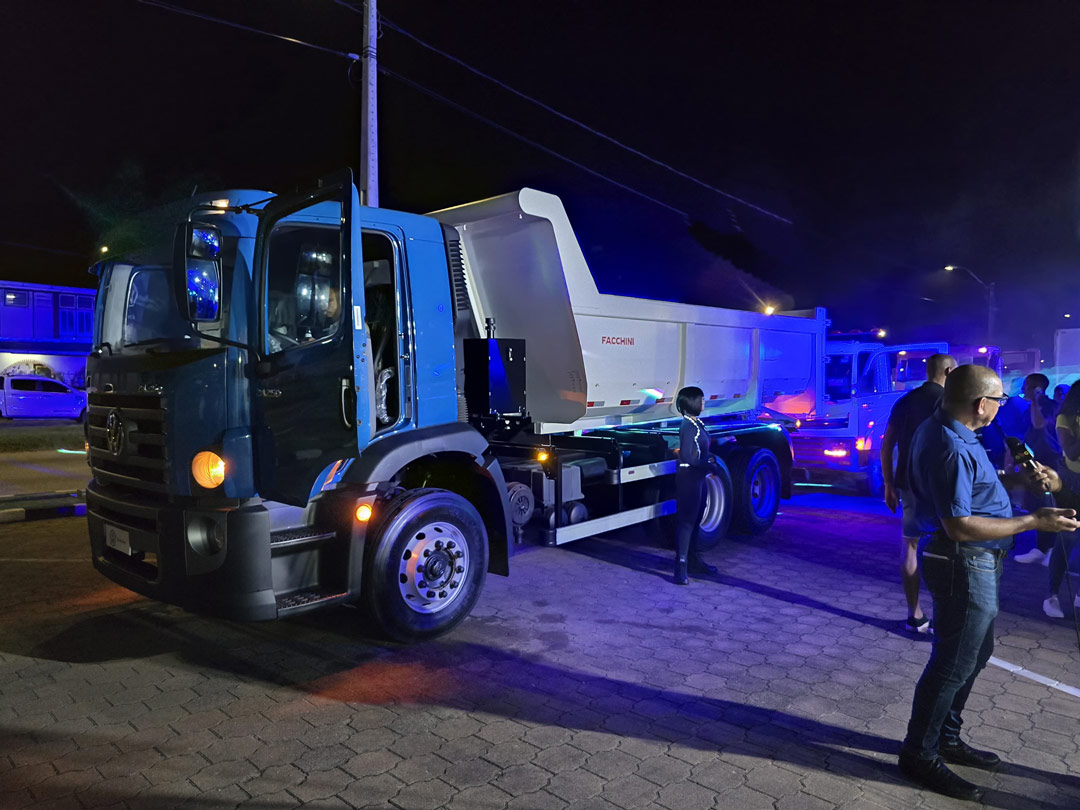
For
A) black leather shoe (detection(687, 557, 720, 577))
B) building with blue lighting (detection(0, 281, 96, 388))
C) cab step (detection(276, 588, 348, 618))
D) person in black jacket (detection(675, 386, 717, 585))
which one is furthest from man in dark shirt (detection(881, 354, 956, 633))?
building with blue lighting (detection(0, 281, 96, 388))

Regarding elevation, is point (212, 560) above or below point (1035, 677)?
above

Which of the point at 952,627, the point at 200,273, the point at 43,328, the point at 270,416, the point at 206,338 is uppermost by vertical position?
the point at 43,328

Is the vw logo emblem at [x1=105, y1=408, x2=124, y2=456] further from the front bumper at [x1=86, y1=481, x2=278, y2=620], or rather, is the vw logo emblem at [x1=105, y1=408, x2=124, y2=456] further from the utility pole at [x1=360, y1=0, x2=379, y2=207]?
the utility pole at [x1=360, y1=0, x2=379, y2=207]

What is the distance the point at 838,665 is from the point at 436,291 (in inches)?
147

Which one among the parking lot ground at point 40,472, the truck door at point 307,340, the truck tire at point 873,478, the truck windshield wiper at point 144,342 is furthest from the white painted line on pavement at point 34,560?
the truck tire at point 873,478

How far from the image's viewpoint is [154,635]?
5316 mm

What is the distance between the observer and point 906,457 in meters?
5.06

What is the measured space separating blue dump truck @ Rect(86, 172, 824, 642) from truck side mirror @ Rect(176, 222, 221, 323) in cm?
1

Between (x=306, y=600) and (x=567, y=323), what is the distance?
3.20 m

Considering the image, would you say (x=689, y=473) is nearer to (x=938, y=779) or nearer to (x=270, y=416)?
(x=938, y=779)

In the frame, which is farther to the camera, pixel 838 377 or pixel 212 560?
pixel 838 377

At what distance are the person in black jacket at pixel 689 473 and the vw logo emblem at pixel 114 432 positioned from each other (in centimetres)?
434

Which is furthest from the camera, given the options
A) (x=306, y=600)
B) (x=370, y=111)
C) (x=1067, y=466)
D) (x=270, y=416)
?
(x=370, y=111)

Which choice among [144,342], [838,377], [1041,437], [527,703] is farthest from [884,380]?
[144,342]
